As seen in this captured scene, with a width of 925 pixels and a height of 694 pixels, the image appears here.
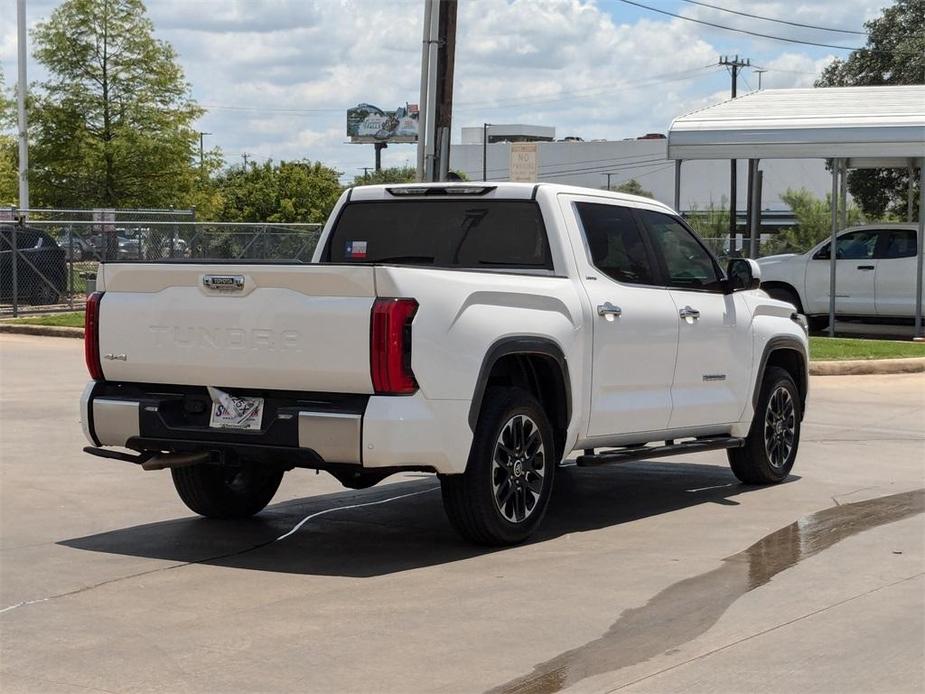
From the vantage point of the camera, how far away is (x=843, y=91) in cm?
2617

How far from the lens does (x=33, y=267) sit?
90.6 ft

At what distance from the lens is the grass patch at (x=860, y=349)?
63.4 feet

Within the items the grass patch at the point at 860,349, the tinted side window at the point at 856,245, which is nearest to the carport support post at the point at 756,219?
the tinted side window at the point at 856,245

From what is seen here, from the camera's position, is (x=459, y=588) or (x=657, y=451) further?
(x=657, y=451)

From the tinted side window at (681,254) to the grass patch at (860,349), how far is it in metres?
9.38

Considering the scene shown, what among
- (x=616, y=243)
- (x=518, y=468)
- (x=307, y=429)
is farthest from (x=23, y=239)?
(x=307, y=429)

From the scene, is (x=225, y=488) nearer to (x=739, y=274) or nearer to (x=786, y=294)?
(x=739, y=274)

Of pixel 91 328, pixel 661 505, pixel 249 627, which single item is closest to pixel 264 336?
pixel 91 328

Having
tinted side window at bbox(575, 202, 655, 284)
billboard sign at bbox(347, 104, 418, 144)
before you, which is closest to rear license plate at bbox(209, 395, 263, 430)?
tinted side window at bbox(575, 202, 655, 284)

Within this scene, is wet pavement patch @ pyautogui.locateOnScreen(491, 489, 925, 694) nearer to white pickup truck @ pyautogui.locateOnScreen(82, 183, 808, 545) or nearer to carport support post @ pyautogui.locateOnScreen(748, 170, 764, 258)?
white pickup truck @ pyautogui.locateOnScreen(82, 183, 808, 545)

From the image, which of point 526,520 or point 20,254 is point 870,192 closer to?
point 20,254

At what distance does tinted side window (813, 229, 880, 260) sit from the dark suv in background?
14125 mm

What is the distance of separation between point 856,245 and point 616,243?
610 inches

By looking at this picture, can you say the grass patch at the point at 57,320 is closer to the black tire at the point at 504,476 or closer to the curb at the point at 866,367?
the curb at the point at 866,367
